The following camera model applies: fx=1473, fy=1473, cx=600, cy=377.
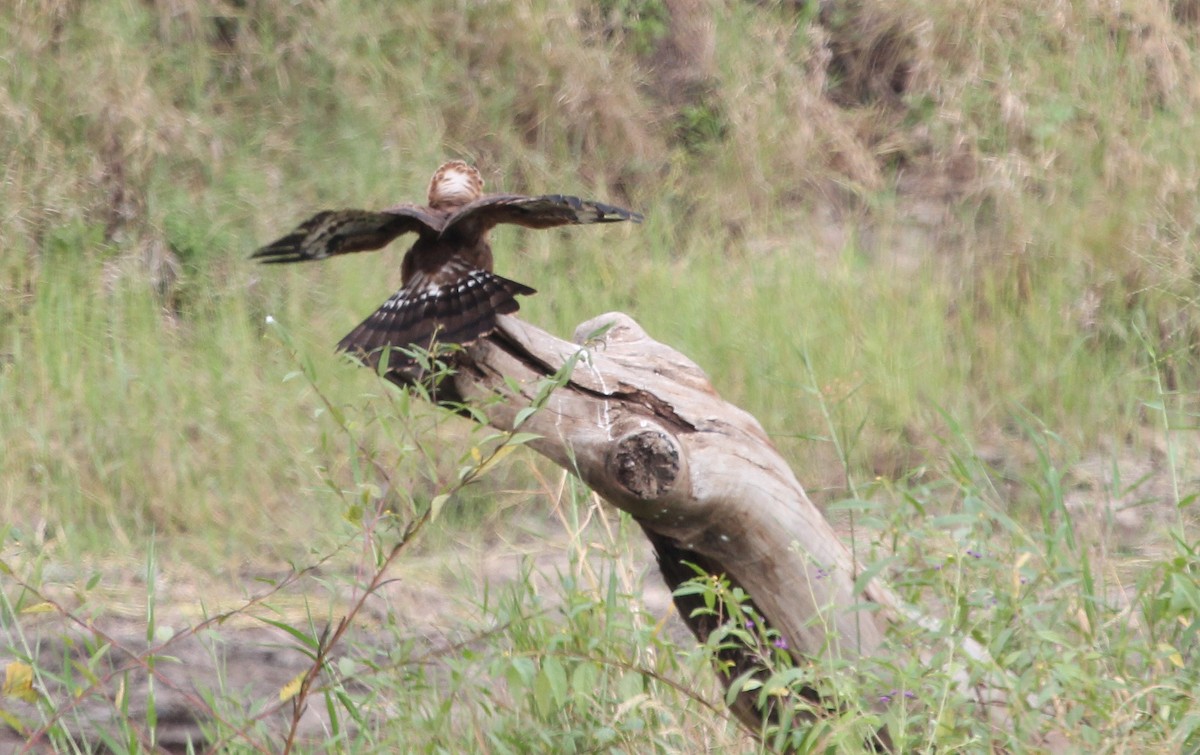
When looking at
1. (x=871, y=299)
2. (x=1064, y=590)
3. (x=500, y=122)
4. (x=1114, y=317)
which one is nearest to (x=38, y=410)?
(x=500, y=122)

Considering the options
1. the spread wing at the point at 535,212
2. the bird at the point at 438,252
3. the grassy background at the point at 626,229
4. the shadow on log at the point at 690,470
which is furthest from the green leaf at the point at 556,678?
the grassy background at the point at 626,229

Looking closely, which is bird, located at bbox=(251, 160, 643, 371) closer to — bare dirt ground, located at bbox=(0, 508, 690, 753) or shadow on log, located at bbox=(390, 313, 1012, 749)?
shadow on log, located at bbox=(390, 313, 1012, 749)

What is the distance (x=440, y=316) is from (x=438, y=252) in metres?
0.31

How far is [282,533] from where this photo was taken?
473 centimetres

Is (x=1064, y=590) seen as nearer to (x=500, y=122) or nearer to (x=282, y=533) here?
(x=282, y=533)

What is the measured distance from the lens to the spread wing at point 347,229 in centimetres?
304

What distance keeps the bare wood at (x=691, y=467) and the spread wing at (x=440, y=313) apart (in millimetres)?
67

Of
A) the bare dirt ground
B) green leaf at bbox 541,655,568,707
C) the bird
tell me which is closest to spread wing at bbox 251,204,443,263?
the bird

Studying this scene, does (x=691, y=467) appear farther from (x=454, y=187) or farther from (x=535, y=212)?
(x=454, y=187)

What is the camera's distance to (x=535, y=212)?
304 centimetres

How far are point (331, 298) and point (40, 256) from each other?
117cm

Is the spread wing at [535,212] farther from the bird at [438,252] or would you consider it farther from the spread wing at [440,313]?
the spread wing at [440,313]

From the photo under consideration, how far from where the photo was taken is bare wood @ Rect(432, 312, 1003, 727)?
277 cm

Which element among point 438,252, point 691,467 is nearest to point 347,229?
point 438,252
